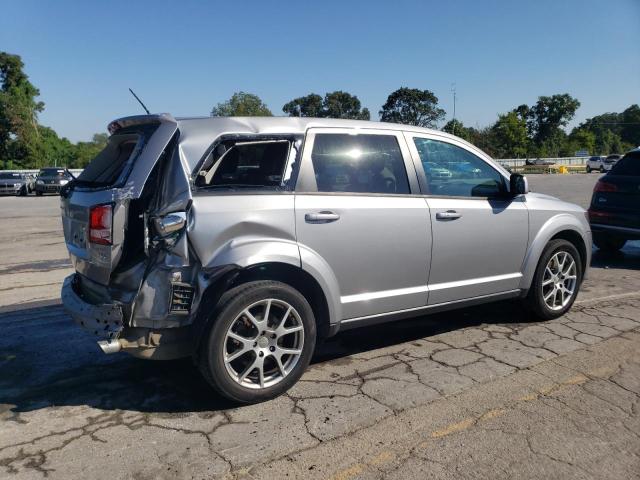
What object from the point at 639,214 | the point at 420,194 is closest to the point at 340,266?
the point at 420,194

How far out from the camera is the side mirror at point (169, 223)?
321 cm

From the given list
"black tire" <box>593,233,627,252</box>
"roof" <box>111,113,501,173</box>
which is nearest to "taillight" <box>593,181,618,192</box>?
"black tire" <box>593,233,627,252</box>

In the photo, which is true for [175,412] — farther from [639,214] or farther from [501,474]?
[639,214]

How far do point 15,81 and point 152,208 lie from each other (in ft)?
215

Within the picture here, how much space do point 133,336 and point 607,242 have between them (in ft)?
27.2

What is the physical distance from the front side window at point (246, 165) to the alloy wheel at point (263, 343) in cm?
81

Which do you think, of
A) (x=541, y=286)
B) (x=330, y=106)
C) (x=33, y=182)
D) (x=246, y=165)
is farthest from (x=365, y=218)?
(x=330, y=106)

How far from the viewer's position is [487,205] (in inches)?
183

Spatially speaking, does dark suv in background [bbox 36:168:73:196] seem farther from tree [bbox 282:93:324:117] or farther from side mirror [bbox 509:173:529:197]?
tree [bbox 282:93:324:117]

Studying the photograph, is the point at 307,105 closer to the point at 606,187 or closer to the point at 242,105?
the point at 242,105

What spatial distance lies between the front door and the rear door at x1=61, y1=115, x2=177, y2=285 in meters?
2.02

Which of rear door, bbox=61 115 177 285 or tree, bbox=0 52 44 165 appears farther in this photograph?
tree, bbox=0 52 44 165

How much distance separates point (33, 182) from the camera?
28594mm

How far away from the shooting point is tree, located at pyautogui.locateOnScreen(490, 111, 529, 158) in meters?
71.4
